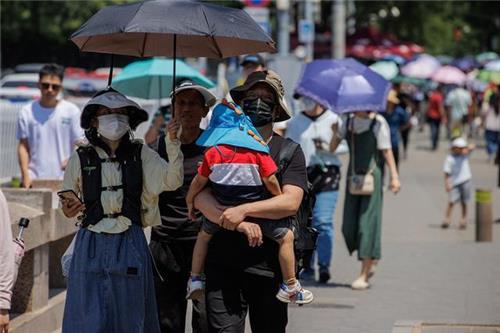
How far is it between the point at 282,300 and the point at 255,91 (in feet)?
3.40

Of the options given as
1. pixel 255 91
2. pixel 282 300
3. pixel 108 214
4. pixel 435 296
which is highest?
pixel 255 91

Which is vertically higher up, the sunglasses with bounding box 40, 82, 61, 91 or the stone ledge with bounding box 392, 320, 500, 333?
the sunglasses with bounding box 40, 82, 61, 91

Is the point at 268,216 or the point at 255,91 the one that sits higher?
the point at 255,91

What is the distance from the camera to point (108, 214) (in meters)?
5.95

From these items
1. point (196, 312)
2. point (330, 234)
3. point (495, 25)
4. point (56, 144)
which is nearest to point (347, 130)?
point (330, 234)

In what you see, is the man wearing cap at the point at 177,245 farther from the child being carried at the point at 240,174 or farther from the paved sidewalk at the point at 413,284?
the paved sidewalk at the point at 413,284

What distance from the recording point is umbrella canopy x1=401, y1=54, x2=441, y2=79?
142 ft

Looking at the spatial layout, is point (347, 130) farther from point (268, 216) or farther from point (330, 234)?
point (268, 216)

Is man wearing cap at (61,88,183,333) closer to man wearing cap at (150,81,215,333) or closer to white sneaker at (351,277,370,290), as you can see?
man wearing cap at (150,81,215,333)

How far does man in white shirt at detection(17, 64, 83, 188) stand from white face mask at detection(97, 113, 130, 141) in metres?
4.75

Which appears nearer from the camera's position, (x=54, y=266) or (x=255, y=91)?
(x=255, y=91)

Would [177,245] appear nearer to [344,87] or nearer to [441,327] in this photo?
[441,327]

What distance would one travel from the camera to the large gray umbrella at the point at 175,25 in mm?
6180

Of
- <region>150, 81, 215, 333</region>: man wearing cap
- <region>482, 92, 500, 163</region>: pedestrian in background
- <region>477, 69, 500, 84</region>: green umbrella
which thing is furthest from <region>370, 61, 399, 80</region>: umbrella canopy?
<region>150, 81, 215, 333</region>: man wearing cap
